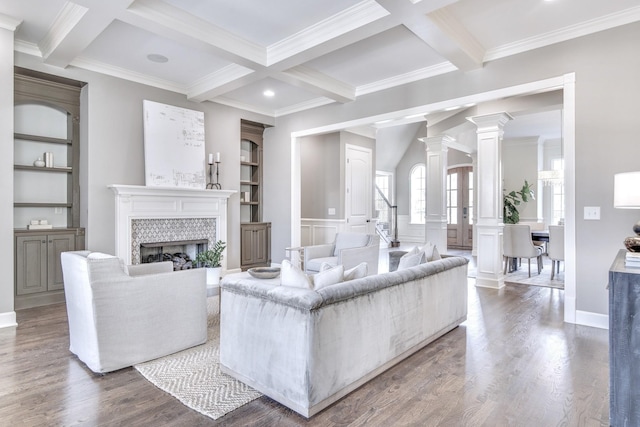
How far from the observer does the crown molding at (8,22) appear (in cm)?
354

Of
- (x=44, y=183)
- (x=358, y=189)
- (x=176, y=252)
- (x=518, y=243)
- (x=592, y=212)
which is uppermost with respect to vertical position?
(x=358, y=189)

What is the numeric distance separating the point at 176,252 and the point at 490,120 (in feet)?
17.1

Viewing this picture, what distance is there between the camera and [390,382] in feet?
8.11

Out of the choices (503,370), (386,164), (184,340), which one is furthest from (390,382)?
(386,164)

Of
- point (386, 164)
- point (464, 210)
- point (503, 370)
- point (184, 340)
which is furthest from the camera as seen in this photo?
point (386, 164)

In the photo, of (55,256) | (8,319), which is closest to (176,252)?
(55,256)

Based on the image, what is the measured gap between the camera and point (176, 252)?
5754 millimetres

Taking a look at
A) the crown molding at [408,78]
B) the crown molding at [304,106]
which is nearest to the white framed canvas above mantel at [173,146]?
the crown molding at [304,106]

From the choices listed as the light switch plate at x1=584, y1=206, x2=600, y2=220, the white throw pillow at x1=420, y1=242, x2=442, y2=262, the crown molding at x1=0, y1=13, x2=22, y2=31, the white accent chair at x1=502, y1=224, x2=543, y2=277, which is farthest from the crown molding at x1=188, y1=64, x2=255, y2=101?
the white accent chair at x1=502, y1=224, x2=543, y2=277

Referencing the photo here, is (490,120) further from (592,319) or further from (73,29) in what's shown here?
(73,29)

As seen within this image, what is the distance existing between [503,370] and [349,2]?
10.7 ft

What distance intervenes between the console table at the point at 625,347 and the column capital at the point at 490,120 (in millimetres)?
4036

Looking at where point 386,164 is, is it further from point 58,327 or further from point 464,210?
point 58,327

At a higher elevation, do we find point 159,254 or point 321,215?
point 321,215
